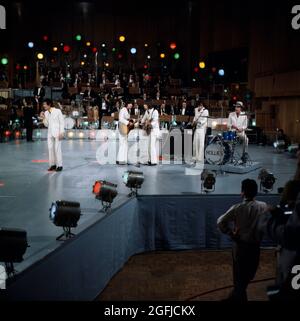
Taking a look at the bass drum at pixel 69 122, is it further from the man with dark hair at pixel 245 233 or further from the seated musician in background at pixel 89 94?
the man with dark hair at pixel 245 233

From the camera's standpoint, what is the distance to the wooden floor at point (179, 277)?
5.77 meters

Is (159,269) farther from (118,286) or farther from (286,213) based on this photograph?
(286,213)

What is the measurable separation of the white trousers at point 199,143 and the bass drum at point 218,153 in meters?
0.68

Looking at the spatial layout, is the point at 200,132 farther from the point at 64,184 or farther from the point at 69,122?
the point at 69,122

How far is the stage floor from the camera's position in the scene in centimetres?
680

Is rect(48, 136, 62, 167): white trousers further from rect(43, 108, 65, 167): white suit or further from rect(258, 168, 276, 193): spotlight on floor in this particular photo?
rect(258, 168, 276, 193): spotlight on floor

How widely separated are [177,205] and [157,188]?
85.6 inches

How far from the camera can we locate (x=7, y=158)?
14.0 m

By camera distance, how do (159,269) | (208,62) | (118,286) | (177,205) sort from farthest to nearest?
(208,62) < (177,205) < (159,269) < (118,286)

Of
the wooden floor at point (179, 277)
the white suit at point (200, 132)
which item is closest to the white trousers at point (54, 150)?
the white suit at point (200, 132)

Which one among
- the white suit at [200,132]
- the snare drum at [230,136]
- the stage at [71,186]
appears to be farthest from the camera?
the white suit at [200,132]

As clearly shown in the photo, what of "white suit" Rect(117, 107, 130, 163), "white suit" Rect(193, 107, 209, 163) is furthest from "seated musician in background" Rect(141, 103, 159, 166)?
"white suit" Rect(193, 107, 209, 163)

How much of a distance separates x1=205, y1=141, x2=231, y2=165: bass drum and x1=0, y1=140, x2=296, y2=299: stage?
1.80 feet

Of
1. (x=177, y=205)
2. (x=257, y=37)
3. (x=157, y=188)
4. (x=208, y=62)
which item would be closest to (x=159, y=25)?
(x=208, y=62)
